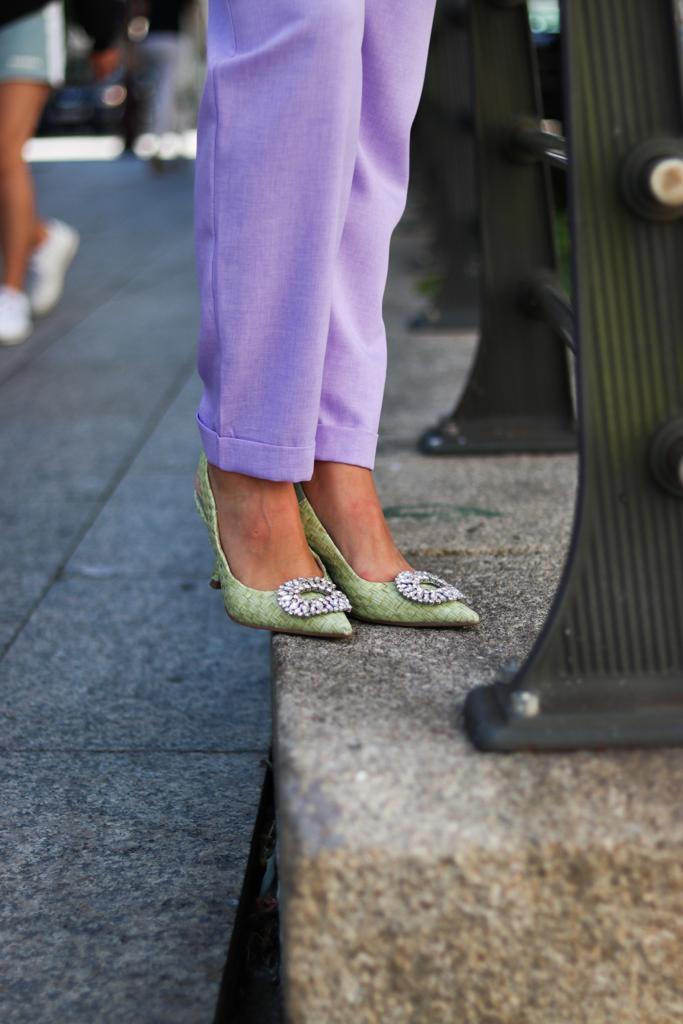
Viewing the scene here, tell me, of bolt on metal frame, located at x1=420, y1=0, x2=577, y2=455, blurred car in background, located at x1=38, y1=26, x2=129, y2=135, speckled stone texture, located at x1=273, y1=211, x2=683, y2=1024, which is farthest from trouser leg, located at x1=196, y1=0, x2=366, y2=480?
blurred car in background, located at x1=38, y1=26, x2=129, y2=135

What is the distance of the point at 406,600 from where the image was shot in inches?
57.8

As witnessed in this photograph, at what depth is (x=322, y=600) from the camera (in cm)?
144

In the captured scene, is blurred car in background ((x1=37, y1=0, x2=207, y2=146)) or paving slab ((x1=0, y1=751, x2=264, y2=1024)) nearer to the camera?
paving slab ((x1=0, y1=751, x2=264, y2=1024))

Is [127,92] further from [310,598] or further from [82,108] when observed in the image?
[310,598]

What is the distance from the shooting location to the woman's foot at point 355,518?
5.03 feet

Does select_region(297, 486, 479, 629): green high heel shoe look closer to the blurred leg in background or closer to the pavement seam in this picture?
the pavement seam

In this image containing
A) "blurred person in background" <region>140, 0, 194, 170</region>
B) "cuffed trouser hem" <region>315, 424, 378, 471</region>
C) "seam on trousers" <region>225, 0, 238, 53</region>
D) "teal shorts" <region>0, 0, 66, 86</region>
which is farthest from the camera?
"blurred person in background" <region>140, 0, 194, 170</region>

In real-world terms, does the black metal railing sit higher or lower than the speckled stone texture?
higher

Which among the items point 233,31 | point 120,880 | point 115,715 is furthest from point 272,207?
point 115,715

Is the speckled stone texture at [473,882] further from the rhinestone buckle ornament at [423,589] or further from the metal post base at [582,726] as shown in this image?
the rhinestone buckle ornament at [423,589]

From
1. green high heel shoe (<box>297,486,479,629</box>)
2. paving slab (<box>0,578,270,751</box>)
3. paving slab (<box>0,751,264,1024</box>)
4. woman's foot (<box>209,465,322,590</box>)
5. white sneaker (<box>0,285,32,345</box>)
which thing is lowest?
white sneaker (<box>0,285,32,345</box>)

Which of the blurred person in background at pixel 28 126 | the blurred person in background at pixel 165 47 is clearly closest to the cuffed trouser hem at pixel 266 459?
the blurred person in background at pixel 28 126

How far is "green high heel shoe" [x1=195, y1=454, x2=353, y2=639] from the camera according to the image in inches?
56.0

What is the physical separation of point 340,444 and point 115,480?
162cm
